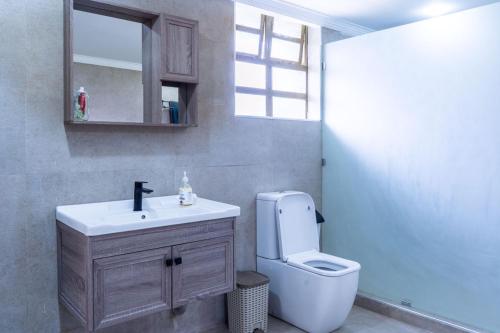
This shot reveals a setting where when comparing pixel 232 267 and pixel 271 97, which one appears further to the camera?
pixel 271 97

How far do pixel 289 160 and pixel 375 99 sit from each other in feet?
2.49

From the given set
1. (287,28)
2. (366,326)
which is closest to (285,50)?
(287,28)

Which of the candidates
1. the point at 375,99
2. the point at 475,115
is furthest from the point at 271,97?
the point at 475,115

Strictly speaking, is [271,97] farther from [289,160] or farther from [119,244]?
[119,244]

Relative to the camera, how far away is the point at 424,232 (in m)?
2.72

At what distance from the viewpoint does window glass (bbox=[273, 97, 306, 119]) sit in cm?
333

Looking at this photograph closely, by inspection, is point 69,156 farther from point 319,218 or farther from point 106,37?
point 319,218

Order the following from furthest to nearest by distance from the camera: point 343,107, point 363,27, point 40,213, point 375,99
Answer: point 363,27 → point 343,107 → point 375,99 → point 40,213

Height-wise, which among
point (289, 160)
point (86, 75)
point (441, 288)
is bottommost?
point (441, 288)

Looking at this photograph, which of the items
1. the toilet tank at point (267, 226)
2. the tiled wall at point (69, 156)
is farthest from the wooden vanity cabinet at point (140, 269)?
the toilet tank at point (267, 226)

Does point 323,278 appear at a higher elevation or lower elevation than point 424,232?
lower

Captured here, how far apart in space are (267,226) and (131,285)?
3.92 feet

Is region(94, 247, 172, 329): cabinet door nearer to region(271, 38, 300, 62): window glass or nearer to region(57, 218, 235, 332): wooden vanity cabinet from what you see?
region(57, 218, 235, 332): wooden vanity cabinet

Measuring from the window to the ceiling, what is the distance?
0.93ft
